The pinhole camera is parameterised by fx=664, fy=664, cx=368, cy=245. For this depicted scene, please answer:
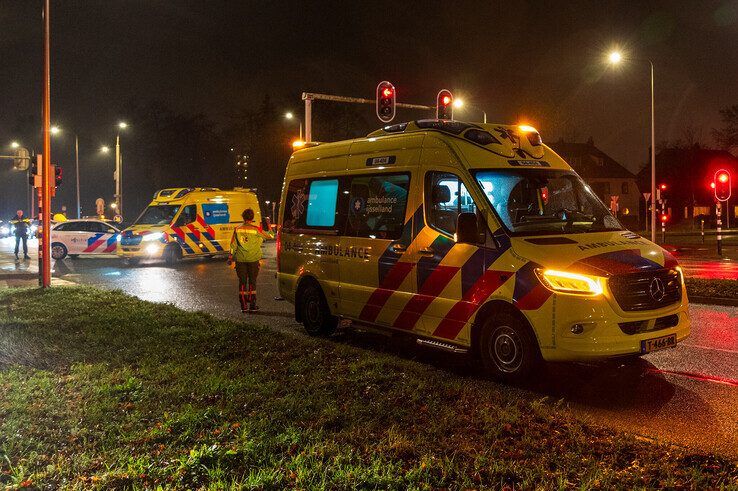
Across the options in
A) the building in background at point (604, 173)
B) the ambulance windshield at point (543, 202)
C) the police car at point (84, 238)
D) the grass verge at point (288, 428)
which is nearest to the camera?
the grass verge at point (288, 428)

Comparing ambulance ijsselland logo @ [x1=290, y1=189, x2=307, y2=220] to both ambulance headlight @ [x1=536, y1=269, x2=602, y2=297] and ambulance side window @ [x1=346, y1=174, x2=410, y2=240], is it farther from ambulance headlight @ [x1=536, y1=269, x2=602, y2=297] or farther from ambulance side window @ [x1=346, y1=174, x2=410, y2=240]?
ambulance headlight @ [x1=536, y1=269, x2=602, y2=297]

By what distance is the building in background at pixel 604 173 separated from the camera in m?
74.1

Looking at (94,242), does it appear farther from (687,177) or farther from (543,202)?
(687,177)

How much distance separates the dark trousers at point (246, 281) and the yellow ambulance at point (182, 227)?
34.7 ft

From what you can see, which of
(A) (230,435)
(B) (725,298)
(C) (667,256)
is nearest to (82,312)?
(A) (230,435)

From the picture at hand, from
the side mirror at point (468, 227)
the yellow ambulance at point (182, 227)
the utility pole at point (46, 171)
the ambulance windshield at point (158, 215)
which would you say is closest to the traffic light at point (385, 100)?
the yellow ambulance at point (182, 227)

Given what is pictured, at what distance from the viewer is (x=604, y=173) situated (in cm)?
7519

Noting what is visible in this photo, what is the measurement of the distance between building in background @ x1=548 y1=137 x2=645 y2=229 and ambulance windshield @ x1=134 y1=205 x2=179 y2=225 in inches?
2337

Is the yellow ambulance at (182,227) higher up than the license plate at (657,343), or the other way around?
the yellow ambulance at (182,227)

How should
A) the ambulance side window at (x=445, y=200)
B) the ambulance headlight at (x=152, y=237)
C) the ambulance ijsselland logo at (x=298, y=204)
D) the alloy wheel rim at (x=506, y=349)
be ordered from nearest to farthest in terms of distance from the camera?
the alloy wheel rim at (x=506, y=349), the ambulance side window at (x=445, y=200), the ambulance ijsselland logo at (x=298, y=204), the ambulance headlight at (x=152, y=237)

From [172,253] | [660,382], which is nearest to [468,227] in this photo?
[660,382]

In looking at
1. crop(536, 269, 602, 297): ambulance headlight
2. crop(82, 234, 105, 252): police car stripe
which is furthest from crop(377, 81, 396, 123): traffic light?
crop(536, 269, 602, 297): ambulance headlight

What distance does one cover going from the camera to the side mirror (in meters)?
6.14

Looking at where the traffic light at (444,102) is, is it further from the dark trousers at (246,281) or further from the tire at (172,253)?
the dark trousers at (246,281)
